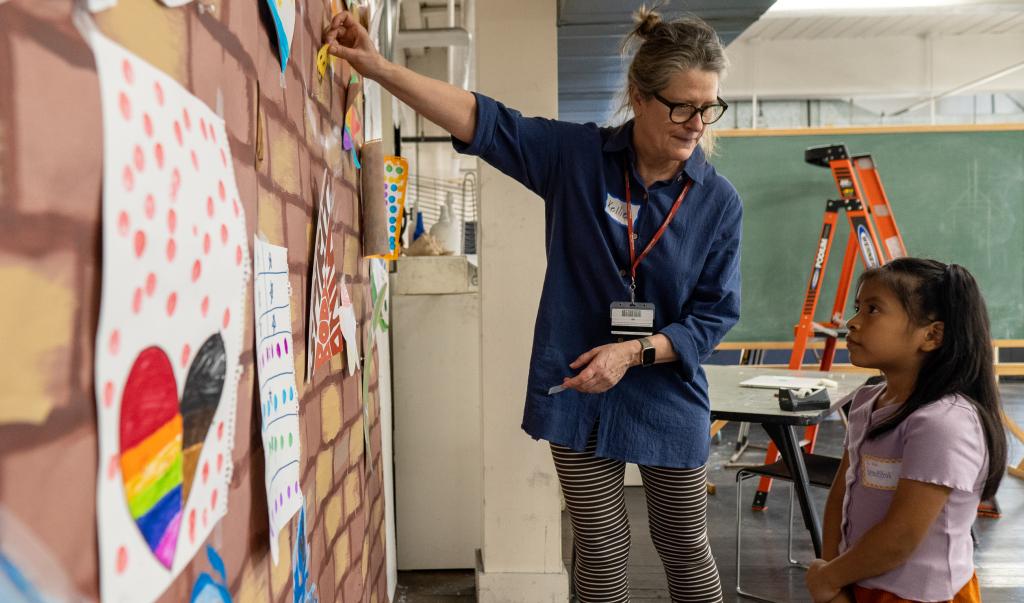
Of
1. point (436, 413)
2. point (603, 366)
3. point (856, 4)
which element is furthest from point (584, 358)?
point (856, 4)

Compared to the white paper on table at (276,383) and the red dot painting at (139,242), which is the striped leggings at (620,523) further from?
the red dot painting at (139,242)

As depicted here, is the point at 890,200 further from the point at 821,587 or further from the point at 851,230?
the point at 821,587

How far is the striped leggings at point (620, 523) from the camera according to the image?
1564mm

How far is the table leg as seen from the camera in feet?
8.10

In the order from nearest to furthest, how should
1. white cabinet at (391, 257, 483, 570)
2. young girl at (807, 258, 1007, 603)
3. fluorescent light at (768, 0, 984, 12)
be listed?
young girl at (807, 258, 1007, 603) < white cabinet at (391, 257, 483, 570) < fluorescent light at (768, 0, 984, 12)

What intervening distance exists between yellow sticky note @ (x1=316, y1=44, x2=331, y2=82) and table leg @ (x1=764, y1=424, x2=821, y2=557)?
5.89ft

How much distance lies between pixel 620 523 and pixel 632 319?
437 mm

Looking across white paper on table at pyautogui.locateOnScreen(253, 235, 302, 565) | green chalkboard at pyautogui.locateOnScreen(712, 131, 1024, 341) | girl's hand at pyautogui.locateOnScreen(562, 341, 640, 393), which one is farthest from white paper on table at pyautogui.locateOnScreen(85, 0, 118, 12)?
green chalkboard at pyautogui.locateOnScreen(712, 131, 1024, 341)

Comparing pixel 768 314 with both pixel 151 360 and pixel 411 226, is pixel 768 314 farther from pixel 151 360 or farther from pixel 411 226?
pixel 151 360

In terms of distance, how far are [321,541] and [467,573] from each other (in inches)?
68.2

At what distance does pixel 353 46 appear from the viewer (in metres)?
1.24

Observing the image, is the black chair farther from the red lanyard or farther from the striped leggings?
the red lanyard

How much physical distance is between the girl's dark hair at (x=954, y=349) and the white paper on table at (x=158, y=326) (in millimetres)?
1241

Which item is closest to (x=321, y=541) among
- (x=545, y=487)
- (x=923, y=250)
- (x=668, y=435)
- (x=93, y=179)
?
(x=668, y=435)
